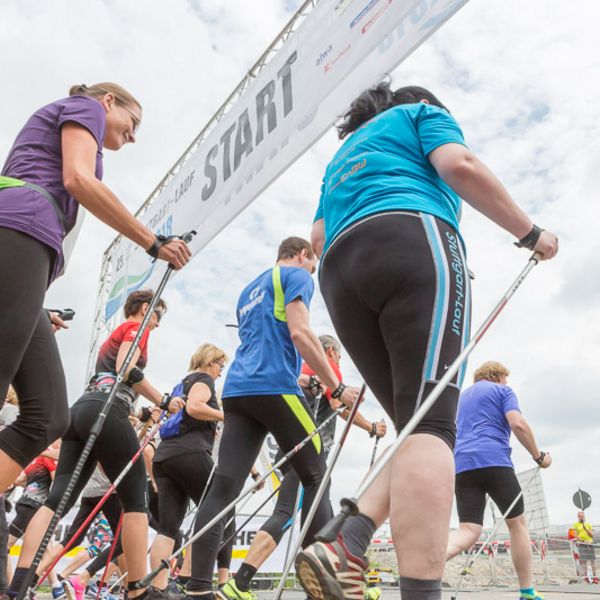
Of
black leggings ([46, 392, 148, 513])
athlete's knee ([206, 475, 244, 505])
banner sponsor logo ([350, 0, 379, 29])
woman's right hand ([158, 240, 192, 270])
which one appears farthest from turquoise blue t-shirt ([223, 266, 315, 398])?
banner sponsor logo ([350, 0, 379, 29])

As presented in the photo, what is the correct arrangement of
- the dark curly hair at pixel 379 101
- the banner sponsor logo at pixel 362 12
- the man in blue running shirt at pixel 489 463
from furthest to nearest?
1. the banner sponsor logo at pixel 362 12
2. the man in blue running shirt at pixel 489 463
3. the dark curly hair at pixel 379 101

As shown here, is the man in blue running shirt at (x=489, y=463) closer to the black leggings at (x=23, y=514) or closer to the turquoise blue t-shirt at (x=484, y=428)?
the turquoise blue t-shirt at (x=484, y=428)

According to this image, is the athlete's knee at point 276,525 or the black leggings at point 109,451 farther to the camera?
the athlete's knee at point 276,525

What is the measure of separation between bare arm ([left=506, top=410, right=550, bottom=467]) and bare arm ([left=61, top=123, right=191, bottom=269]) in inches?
127

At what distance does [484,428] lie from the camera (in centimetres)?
445

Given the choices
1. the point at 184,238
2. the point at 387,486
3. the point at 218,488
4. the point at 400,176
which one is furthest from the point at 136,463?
the point at 400,176

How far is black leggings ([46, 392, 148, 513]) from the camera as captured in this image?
3072mm

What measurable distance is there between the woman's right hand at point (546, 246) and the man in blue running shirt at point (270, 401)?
1.47 m

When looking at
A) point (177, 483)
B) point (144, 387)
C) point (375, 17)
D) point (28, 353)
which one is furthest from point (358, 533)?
point (375, 17)

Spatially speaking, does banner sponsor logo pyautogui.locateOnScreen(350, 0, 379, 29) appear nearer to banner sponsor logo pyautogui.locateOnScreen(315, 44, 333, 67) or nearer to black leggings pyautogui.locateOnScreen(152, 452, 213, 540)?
banner sponsor logo pyautogui.locateOnScreen(315, 44, 333, 67)

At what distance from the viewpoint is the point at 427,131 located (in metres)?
1.81

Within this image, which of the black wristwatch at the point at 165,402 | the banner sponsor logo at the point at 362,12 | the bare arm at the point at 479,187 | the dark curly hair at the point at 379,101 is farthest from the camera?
the banner sponsor logo at the point at 362,12

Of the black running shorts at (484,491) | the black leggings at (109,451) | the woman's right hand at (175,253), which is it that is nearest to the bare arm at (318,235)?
the woman's right hand at (175,253)

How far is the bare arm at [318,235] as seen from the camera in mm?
2334
